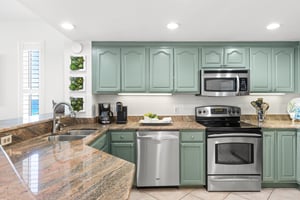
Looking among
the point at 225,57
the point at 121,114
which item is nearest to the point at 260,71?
the point at 225,57

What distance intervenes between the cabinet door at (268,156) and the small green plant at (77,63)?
286 cm

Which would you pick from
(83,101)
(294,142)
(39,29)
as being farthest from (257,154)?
(39,29)

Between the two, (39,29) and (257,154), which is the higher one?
(39,29)

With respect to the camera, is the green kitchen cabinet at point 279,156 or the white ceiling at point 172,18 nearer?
the white ceiling at point 172,18

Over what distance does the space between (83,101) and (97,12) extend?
5.13ft

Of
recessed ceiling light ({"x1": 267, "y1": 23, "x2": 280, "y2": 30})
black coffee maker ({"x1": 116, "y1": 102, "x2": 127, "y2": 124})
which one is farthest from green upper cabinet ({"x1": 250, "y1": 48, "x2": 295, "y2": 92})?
black coffee maker ({"x1": 116, "y1": 102, "x2": 127, "y2": 124})

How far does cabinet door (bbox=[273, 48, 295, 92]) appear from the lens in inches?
141

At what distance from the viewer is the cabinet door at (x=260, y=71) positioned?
3.58 metres

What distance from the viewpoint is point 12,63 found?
3.88 m

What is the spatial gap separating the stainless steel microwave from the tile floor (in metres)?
1.41

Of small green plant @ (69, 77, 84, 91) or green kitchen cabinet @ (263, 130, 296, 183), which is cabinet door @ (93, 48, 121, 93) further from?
green kitchen cabinet @ (263, 130, 296, 183)

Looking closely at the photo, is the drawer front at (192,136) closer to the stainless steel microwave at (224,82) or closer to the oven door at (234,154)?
the oven door at (234,154)

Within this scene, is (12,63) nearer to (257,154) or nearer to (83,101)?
(83,101)

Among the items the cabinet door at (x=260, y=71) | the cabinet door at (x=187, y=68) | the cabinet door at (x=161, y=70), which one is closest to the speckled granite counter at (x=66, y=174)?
the cabinet door at (x=161, y=70)
